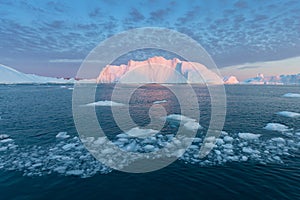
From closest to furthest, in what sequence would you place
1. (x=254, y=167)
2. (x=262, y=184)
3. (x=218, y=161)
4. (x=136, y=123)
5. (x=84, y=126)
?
1. (x=262, y=184)
2. (x=254, y=167)
3. (x=218, y=161)
4. (x=84, y=126)
5. (x=136, y=123)

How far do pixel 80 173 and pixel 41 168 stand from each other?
107 inches

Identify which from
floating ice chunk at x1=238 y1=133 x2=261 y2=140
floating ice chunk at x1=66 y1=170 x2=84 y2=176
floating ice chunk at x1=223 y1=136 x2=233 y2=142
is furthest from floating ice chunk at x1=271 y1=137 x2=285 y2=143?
floating ice chunk at x1=66 y1=170 x2=84 y2=176

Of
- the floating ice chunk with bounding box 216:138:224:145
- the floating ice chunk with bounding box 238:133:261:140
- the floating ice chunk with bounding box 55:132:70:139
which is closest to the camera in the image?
the floating ice chunk with bounding box 216:138:224:145

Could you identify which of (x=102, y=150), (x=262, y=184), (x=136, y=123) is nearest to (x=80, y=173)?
(x=102, y=150)

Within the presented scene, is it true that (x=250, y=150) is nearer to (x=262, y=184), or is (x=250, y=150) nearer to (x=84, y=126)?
(x=262, y=184)

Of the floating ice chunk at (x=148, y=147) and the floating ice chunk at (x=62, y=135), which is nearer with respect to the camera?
the floating ice chunk at (x=148, y=147)

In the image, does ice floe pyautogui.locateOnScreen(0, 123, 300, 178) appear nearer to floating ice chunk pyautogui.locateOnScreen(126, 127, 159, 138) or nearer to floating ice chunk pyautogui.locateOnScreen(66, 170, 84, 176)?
floating ice chunk pyautogui.locateOnScreen(66, 170, 84, 176)

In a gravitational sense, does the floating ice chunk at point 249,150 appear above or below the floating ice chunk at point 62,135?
below

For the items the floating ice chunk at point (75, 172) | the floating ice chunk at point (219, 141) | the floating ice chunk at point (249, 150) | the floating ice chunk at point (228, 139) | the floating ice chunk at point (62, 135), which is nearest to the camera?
the floating ice chunk at point (75, 172)

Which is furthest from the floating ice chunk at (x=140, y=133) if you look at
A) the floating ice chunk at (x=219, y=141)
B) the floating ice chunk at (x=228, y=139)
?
the floating ice chunk at (x=228, y=139)

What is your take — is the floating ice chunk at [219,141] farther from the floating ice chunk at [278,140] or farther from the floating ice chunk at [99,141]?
the floating ice chunk at [99,141]

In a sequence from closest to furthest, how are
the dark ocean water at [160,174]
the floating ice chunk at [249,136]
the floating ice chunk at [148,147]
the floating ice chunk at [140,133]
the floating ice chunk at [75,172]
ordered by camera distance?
1. the dark ocean water at [160,174]
2. the floating ice chunk at [75,172]
3. the floating ice chunk at [148,147]
4. the floating ice chunk at [249,136]
5. the floating ice chunk at [140,133]

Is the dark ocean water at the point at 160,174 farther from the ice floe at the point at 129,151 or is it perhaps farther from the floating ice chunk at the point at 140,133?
the floating ice chunk at the point at 140,133

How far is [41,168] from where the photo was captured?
11.5 meters
